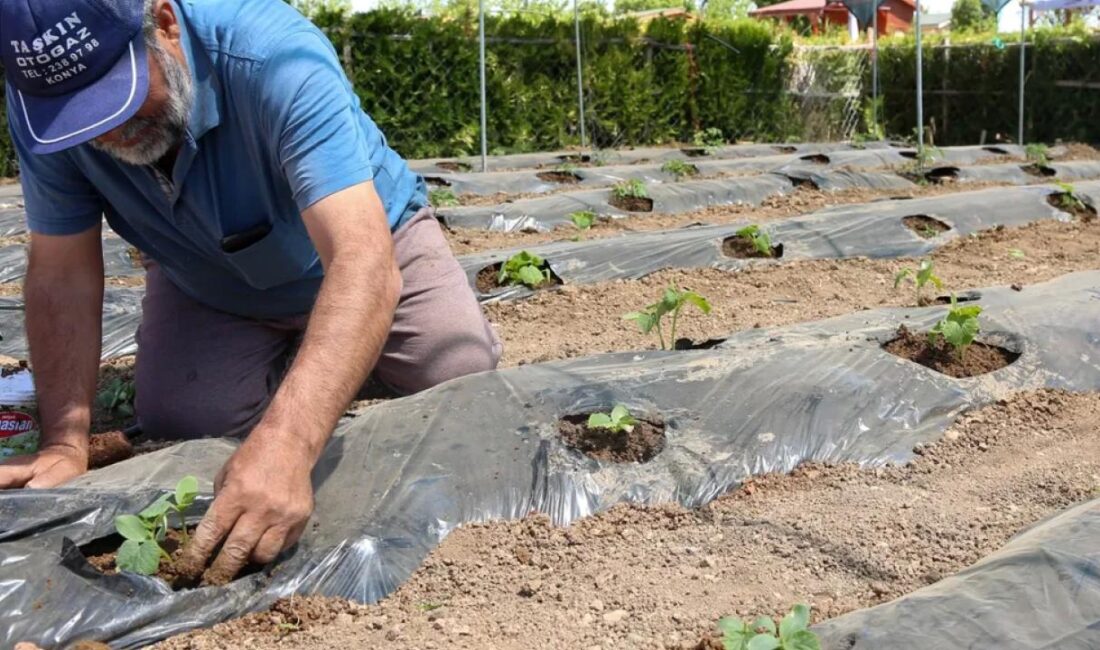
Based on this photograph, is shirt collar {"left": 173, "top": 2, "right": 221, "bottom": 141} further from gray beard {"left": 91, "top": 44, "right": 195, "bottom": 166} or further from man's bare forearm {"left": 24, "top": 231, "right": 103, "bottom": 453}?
man's bare forearm {"left": 24, "top": 231, "right": 103, "bottom": 453}

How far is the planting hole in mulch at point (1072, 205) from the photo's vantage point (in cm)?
666

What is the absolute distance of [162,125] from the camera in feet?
7.13

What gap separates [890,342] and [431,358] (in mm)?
1341

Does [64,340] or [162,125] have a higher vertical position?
[162,125]

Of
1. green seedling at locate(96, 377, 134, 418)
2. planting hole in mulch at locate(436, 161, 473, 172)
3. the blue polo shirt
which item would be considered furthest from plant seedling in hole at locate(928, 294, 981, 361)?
planting hole in mulch at locate(436, 161, 473, 172)

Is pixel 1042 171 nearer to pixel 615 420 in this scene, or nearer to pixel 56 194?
pixel 615 420

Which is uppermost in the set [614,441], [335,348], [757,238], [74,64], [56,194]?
[74,64]

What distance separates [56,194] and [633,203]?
205 inches

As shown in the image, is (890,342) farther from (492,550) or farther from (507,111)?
(507,111)

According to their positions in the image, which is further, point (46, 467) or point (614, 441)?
point (614, 441)

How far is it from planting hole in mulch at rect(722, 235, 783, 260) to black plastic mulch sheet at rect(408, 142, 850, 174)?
4670mm

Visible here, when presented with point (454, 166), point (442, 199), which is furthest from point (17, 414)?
point (454, 166)

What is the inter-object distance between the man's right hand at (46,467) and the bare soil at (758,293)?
1.64 meters

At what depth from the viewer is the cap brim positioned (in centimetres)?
195
